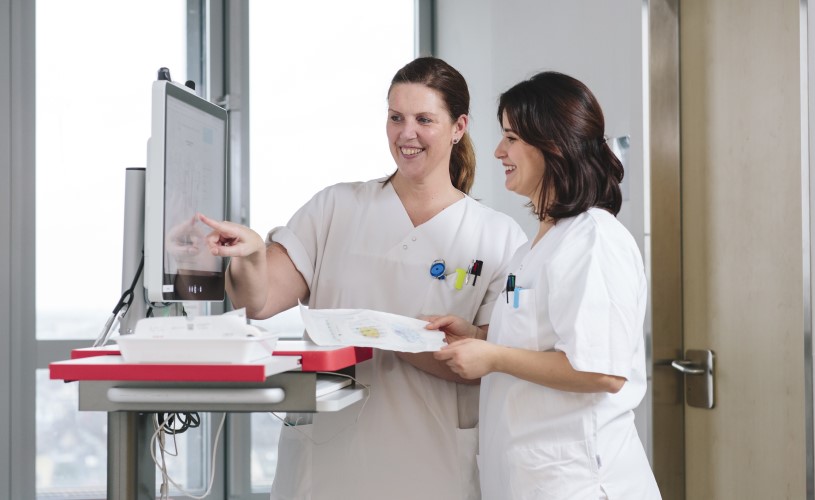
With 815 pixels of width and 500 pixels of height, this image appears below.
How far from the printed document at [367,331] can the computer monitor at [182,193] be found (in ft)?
0.70

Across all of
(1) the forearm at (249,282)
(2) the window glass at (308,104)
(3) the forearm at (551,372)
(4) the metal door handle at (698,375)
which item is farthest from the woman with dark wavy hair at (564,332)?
(2) the window glass at (308,104)

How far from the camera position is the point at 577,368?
1.37m

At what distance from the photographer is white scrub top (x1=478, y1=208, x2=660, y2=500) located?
1.40 m

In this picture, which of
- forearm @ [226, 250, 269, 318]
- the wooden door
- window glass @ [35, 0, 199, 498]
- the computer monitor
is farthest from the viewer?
window glass @ [35, 0, 199, 498]

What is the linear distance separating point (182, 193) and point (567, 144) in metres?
0.66

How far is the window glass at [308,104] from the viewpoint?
3.49m

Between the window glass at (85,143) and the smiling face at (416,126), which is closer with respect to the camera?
the smiling face at (416,126)

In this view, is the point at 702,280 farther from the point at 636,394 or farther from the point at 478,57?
the point at 478,57

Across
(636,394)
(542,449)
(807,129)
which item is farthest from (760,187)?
(542,449)

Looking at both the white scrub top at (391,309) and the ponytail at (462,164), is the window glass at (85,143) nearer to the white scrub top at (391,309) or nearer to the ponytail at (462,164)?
the white scrub top at (391,309)

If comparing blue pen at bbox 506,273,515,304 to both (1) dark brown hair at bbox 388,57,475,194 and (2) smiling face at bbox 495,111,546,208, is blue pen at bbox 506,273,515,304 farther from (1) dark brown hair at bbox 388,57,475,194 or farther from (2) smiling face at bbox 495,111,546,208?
(1) dark brown hair at bbox 388,57,475,194

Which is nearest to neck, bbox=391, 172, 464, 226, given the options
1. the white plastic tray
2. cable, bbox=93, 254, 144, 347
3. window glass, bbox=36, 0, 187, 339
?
cable, bbox=93, 254, 144, 347

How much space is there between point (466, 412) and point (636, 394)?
406 millimetres

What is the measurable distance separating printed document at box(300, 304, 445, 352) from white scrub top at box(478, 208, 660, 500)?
Result: 16cm
